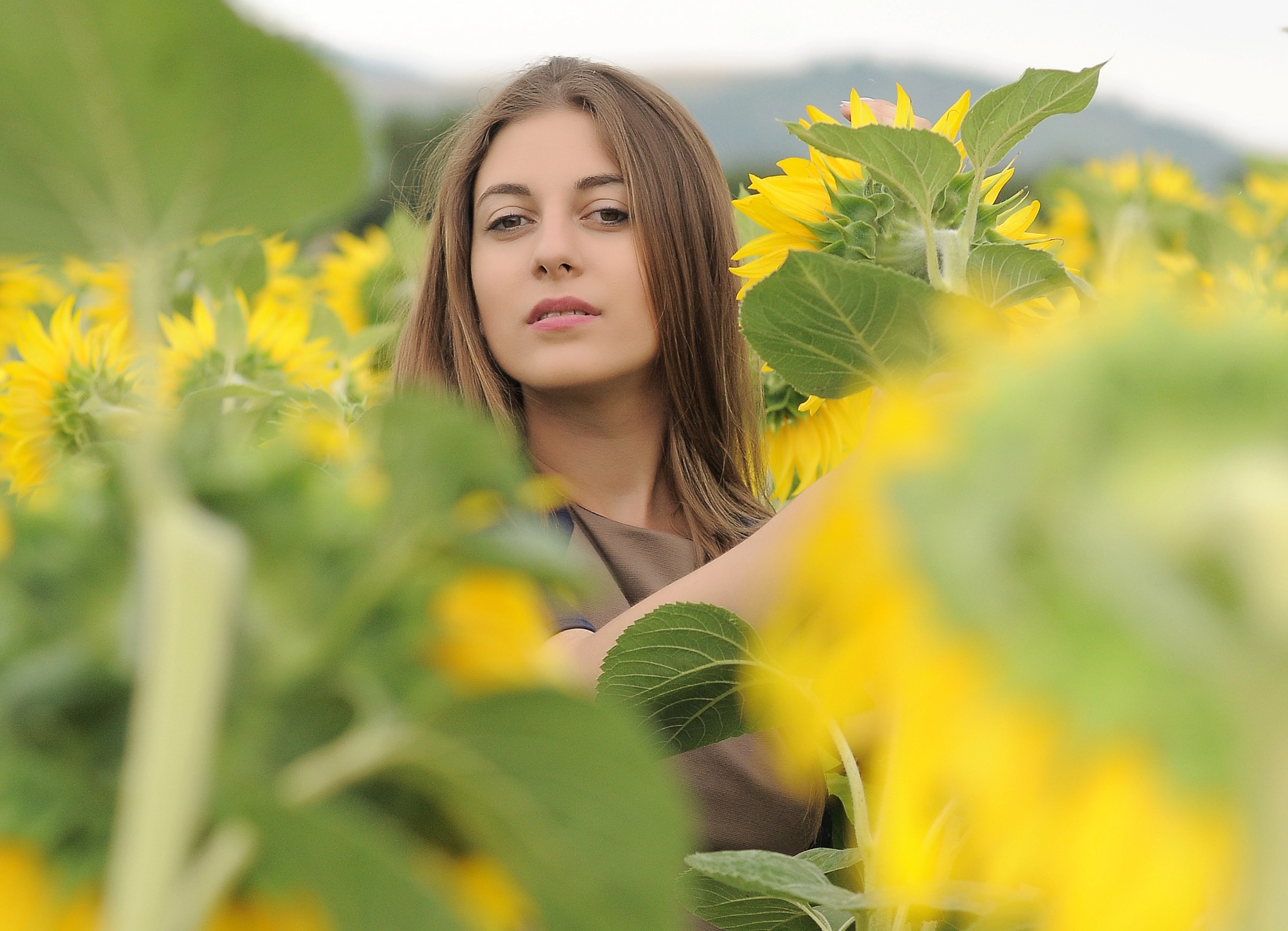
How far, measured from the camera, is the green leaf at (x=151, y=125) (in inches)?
5.3

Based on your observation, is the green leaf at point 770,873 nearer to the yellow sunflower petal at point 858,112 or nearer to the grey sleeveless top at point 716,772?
the yellow sunflower petal at point 858,112

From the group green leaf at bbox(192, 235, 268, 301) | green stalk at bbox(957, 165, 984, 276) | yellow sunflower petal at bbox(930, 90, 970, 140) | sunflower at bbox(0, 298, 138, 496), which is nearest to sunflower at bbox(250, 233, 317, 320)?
green leaf at bbox(192, 235, 268, 301)

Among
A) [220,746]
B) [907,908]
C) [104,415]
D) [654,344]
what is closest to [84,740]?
[220,746]

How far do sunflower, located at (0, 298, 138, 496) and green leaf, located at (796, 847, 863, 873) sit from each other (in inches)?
26.9

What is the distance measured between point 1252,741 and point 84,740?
111mm

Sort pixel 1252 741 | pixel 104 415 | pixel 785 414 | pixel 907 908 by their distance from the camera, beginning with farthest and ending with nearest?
pixel 785 414, pixel 104 415, pixel 907 908, pixel 1252 741

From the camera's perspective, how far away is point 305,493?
5.5 inches

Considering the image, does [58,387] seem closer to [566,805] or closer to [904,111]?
[904,111]

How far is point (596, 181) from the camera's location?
3.35 ft

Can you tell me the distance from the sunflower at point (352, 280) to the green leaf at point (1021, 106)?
1176 mm

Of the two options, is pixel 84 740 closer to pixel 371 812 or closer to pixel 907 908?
pixel 371 812

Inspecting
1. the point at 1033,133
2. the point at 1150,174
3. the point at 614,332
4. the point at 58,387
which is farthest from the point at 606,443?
the point at 1150,174

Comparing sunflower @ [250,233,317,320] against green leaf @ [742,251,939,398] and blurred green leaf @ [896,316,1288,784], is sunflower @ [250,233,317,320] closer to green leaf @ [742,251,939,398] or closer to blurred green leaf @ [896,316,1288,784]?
green leaf @ [742,251,939,398]

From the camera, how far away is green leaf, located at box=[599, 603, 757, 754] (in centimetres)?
37
